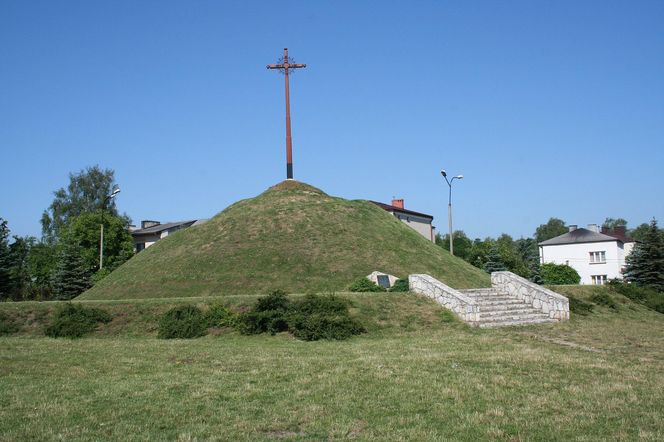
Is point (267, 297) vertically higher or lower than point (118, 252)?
lower

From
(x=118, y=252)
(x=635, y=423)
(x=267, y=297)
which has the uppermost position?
(x=118, y=252)

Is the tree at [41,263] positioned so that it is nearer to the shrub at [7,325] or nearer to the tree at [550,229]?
the shrub at [7,325]

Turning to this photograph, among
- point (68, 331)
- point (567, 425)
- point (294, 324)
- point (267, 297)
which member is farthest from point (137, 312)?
point (567, 425)

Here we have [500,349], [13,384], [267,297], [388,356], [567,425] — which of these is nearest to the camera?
[567,425]

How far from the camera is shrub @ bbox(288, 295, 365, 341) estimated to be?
16.2 m

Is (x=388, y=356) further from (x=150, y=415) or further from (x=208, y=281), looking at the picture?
(x=208, y=281)

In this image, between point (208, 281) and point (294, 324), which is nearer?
point (294, 324)

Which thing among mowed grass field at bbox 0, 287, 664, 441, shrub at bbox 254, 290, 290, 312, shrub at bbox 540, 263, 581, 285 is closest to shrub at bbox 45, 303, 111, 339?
mowed grass field at bbox 0, 287, 664, 441

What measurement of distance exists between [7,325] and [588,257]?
59880mm

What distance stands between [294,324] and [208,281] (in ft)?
37.3

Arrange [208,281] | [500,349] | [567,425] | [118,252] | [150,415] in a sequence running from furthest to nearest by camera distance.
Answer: [118,252] → [208,281] → [500,349] → [150,415] → [567,425]

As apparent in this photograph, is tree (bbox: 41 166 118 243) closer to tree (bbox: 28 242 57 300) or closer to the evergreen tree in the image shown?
tree (bbox: 28 242 57 300)

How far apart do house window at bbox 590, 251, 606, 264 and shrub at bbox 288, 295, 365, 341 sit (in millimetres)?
53457

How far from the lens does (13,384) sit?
9984mm
